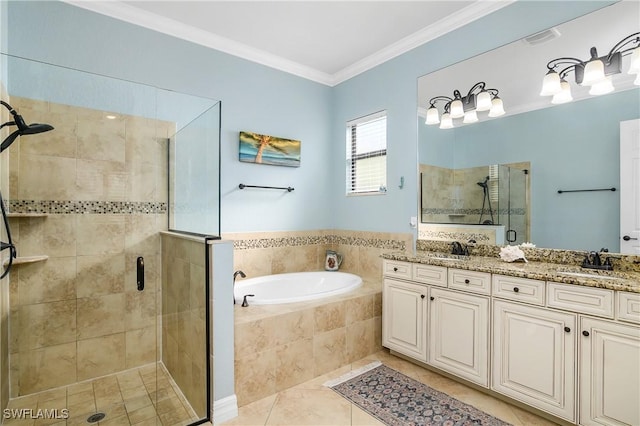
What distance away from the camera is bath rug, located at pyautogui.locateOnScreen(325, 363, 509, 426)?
6.25 ft

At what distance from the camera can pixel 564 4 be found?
7.16 ft

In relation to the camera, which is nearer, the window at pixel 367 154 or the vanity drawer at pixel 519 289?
the vanity drawer at pixel 519 289

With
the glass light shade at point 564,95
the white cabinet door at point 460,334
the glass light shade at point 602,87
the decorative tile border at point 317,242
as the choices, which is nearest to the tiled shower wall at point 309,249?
the decorative tile border at point 317,242

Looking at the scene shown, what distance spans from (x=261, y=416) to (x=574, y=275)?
6.50 ft

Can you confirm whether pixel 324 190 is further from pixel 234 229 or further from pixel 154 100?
pixel 154 100

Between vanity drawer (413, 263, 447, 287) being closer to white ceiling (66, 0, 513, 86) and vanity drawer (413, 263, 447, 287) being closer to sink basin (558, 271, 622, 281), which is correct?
sink basin (558, 271, 622, 281)

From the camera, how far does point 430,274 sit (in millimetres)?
2408

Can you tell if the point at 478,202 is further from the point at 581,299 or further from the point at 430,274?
the point at 581,299

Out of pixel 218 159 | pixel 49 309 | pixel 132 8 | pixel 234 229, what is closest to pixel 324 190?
pixel 234 229

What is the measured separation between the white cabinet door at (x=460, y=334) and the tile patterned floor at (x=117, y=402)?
1697 millimetres

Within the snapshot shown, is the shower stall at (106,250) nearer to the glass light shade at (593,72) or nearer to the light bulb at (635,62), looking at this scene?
the glass light shade at (593,72)

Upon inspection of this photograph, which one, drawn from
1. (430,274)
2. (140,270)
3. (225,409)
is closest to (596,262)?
(430,274)

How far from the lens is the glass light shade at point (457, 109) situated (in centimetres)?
277

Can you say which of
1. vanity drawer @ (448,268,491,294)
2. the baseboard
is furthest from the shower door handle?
vanity drawer @ (448,268,491,294)
